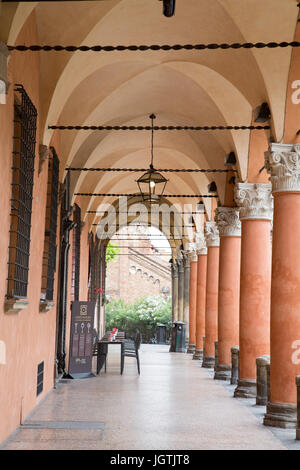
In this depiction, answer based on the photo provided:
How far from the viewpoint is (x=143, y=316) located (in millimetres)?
37844

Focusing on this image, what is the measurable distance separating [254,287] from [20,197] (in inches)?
218

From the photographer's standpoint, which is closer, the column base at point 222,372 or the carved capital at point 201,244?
the column base at point 222,372

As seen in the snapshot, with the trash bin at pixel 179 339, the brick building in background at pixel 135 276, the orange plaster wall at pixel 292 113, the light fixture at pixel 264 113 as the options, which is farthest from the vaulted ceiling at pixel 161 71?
the brick building in background at pixel 135 276

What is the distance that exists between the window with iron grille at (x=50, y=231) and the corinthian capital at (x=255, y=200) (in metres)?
3.42

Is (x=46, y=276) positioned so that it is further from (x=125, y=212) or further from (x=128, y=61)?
(x=125, y=212)

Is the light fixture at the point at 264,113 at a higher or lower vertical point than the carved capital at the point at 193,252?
higher

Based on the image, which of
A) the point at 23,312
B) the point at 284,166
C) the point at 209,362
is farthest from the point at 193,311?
the point at 23,312

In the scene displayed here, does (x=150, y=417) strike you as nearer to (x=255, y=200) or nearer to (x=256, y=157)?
(x=255, y=200)

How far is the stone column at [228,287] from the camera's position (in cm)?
1394

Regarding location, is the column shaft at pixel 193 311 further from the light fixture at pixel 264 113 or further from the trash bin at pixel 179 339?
the light fixture at pixel 264 113

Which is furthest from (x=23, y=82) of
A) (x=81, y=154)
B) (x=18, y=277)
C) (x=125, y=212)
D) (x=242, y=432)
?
(x=125, y=212)

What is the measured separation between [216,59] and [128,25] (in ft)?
5.54

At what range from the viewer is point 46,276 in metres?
10.2

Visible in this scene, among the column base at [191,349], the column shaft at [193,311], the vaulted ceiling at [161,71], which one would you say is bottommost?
the column base at [191,349]
